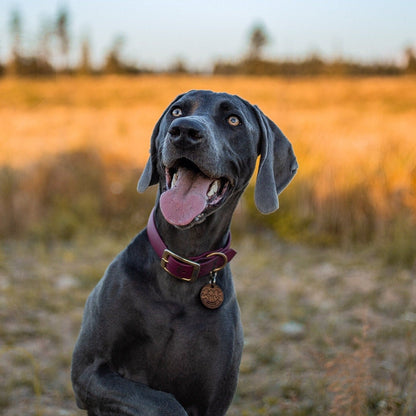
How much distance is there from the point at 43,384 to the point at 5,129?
9.95m

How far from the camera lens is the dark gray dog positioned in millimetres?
2121

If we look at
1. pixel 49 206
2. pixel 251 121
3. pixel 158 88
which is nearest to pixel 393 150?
pixel 49 206

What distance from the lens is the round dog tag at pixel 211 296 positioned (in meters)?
2.20

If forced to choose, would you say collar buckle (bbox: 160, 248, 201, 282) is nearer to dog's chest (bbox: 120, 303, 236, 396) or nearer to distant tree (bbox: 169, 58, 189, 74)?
dog's chest (bbox: 120, 303, 236, 396)

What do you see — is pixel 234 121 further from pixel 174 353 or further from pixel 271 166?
pixel 174 353

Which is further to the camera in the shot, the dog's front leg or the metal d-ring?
the metal d-ring

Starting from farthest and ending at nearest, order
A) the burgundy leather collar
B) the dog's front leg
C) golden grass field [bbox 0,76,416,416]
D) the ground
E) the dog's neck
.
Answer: golden grass field [bbox 0,76,416,416] < the ground < the dog's neck < the burgundy leather collar < the dog's front leg

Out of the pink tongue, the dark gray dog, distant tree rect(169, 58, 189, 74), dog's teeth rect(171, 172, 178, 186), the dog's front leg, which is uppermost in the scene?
dog's teeth rect(171, 172, 178, 186)

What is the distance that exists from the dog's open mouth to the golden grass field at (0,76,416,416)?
3.71 ft

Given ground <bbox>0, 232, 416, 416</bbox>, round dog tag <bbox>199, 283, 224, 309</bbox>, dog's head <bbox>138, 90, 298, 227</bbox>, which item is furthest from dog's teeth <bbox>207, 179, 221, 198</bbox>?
ground <bbox>0, 232, 416, 416</bbox>

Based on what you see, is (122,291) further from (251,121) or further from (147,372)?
(251,121)

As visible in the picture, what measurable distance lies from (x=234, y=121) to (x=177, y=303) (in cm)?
78

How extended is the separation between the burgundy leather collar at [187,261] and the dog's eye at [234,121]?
0.51 meters

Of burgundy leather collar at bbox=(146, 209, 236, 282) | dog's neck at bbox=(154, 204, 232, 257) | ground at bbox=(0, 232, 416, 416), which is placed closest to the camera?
burgundy leather collar at bbox=(146, 209, 236, 282)
